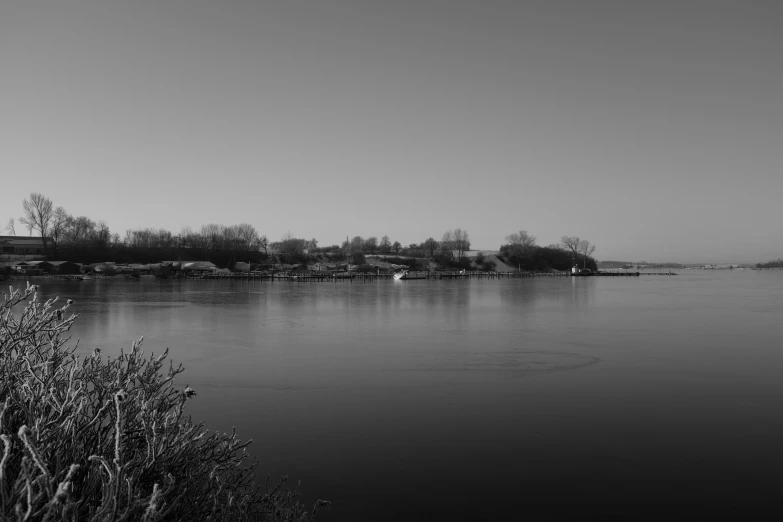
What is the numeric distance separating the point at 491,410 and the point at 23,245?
316 ft

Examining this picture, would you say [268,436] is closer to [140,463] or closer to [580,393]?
[140,463]

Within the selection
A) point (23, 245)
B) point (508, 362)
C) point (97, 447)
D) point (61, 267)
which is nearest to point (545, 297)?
→ point (508, 362)

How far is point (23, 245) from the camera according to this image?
272ft

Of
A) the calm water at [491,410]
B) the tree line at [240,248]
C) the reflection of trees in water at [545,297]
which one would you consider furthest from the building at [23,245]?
the calm water at [491,410]

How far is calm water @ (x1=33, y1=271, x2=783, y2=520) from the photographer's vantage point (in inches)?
268

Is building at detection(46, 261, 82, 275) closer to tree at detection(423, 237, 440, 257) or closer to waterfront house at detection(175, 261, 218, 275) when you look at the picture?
waterfront house at detection(175, 261, 218, 275)

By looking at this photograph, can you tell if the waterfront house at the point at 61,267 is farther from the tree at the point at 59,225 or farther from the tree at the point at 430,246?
the tree at the point at 430,246

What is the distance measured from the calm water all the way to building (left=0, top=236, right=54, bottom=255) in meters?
76.7

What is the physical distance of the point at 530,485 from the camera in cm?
687

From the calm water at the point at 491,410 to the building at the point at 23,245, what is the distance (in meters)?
76.7

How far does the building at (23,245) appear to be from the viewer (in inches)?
3194

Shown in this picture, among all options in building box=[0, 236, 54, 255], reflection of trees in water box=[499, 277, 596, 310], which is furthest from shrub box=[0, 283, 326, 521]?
building box=[0, 236, 54, 255]

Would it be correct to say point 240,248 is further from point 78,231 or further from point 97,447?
point 97,447

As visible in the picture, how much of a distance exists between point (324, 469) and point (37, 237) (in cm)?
10080
